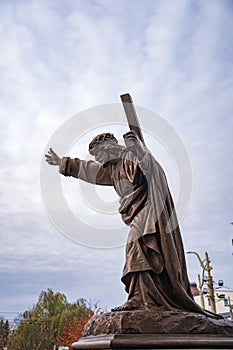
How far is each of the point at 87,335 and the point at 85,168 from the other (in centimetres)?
239

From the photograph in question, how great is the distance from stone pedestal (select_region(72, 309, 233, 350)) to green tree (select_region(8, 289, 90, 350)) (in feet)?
78.7

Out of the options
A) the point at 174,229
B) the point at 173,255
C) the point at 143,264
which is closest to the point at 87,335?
the point at 143,264

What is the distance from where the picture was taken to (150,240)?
4664 mm

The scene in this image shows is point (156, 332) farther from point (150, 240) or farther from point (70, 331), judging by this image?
point (70, 331)

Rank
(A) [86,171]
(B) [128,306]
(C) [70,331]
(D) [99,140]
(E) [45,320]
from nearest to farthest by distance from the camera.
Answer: (B) [128,306]
(D) [99,140]
(A) [86,171]
(C) [70,331]
(E) [45,320]

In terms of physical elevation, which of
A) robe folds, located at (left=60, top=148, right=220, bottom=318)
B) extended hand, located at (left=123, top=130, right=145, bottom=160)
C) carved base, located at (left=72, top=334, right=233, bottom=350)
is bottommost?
carved base, located at (left=72, top=334, right=233, bottom=350)

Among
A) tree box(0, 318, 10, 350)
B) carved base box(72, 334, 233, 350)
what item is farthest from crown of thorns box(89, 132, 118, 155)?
tree box(0, 318, 10, 350)

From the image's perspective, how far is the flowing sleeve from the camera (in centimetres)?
584

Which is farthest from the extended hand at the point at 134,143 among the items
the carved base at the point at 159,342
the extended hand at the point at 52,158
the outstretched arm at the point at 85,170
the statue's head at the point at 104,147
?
the carved base at the point at 159,342

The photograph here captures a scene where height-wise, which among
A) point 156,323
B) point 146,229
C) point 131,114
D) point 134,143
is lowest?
point 156,323

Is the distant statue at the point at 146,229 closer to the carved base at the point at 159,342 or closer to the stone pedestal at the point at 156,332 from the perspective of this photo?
the stone pedestal at the point at 156,332

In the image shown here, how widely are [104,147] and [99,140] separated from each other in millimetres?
141

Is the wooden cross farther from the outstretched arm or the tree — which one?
the tree

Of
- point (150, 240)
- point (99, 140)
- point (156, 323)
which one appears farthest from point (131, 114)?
point (156, 323)
